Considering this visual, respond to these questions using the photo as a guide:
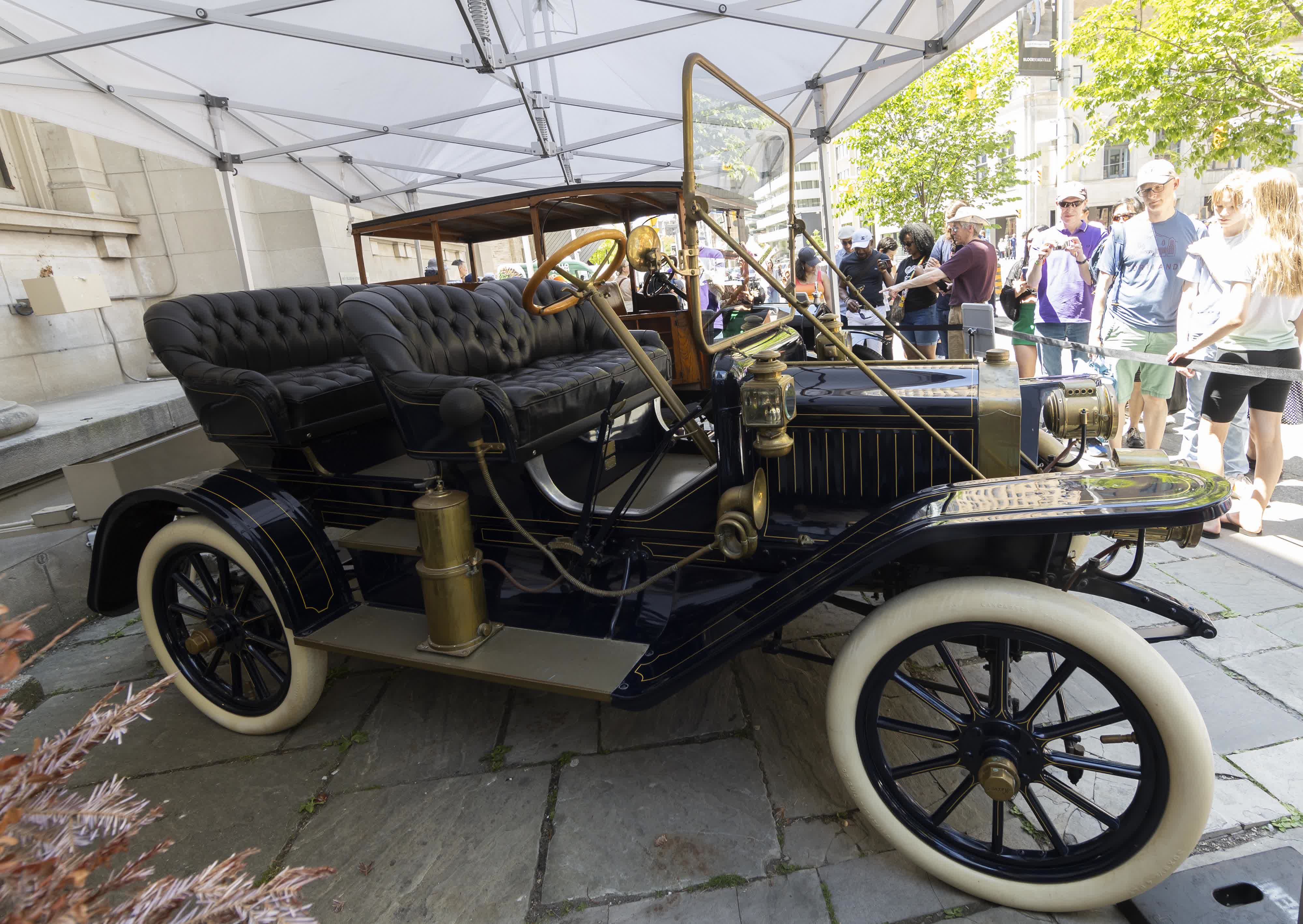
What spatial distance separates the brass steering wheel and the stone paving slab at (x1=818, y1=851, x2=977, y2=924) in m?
1.57

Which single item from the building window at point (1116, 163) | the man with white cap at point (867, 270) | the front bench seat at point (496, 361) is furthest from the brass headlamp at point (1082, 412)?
the building window at point (1116, 163)

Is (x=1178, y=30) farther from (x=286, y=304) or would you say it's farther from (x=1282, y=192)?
(x=286, y=304)

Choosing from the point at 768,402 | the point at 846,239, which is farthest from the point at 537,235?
the point at 768,402

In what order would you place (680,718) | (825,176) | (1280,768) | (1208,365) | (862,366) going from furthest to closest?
(825,176)
(1208,365)
(680,718)
(1280,768)
(862,366)

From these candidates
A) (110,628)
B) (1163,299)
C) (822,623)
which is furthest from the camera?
(1163,299)

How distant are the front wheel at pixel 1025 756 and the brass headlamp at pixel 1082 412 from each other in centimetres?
52

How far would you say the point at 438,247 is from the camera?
590 centimetres

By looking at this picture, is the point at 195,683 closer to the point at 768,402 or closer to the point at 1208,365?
the point at 768,402

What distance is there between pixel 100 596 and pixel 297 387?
1.03 meters

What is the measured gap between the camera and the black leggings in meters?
3.27

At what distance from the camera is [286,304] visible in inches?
153

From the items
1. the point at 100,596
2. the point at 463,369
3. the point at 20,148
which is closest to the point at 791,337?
the point at 463,369

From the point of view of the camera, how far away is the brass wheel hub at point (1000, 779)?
162 centimetres

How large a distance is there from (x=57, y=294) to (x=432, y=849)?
5.66 metres
